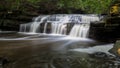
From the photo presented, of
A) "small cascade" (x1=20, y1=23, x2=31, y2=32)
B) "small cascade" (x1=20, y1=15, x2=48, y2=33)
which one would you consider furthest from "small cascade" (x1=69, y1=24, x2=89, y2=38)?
"small cascade" (x1=20, y1=23, x2=31, y2=32)

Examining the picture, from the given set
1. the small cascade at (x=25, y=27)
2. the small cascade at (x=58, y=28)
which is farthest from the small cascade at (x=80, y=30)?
the small cascade at (x=25, y=27)

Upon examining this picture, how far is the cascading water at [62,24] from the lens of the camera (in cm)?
1512

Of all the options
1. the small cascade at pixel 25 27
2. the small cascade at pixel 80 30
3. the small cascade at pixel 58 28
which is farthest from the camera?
the small cascade at pixel 25 27

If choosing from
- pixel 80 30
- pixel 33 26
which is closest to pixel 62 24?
pixel 80 30

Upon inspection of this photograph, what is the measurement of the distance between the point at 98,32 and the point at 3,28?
33.9 ft

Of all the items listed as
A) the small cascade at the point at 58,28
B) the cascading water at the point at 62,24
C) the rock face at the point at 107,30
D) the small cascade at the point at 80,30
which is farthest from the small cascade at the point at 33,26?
the rock face at the point at 107,30

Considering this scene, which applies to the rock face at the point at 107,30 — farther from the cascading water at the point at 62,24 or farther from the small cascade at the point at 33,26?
the small cascade at the point at 33,26

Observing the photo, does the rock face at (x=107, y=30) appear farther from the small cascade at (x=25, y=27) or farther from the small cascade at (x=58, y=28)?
the small cascade at (x=25, y=27)

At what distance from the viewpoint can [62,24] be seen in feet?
55.5

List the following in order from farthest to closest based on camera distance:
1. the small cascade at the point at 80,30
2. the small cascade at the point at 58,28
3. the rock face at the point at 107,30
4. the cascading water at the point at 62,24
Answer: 1. the small cascade at the point at 58,28
2. the cascading water at the point at 62,24
3. the small cascade at the point at 80,30
4. the rock face at the point at 107,30

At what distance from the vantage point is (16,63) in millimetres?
7023

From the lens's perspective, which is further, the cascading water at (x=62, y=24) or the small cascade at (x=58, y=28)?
the small cascade at (x=58, y=28)

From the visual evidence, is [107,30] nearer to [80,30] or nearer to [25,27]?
[80,30]

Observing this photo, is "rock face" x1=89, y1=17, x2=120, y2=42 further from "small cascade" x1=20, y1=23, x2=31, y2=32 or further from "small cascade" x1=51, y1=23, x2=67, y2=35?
"small cascade" x1=20, y1=23, x2=31, y2=32
